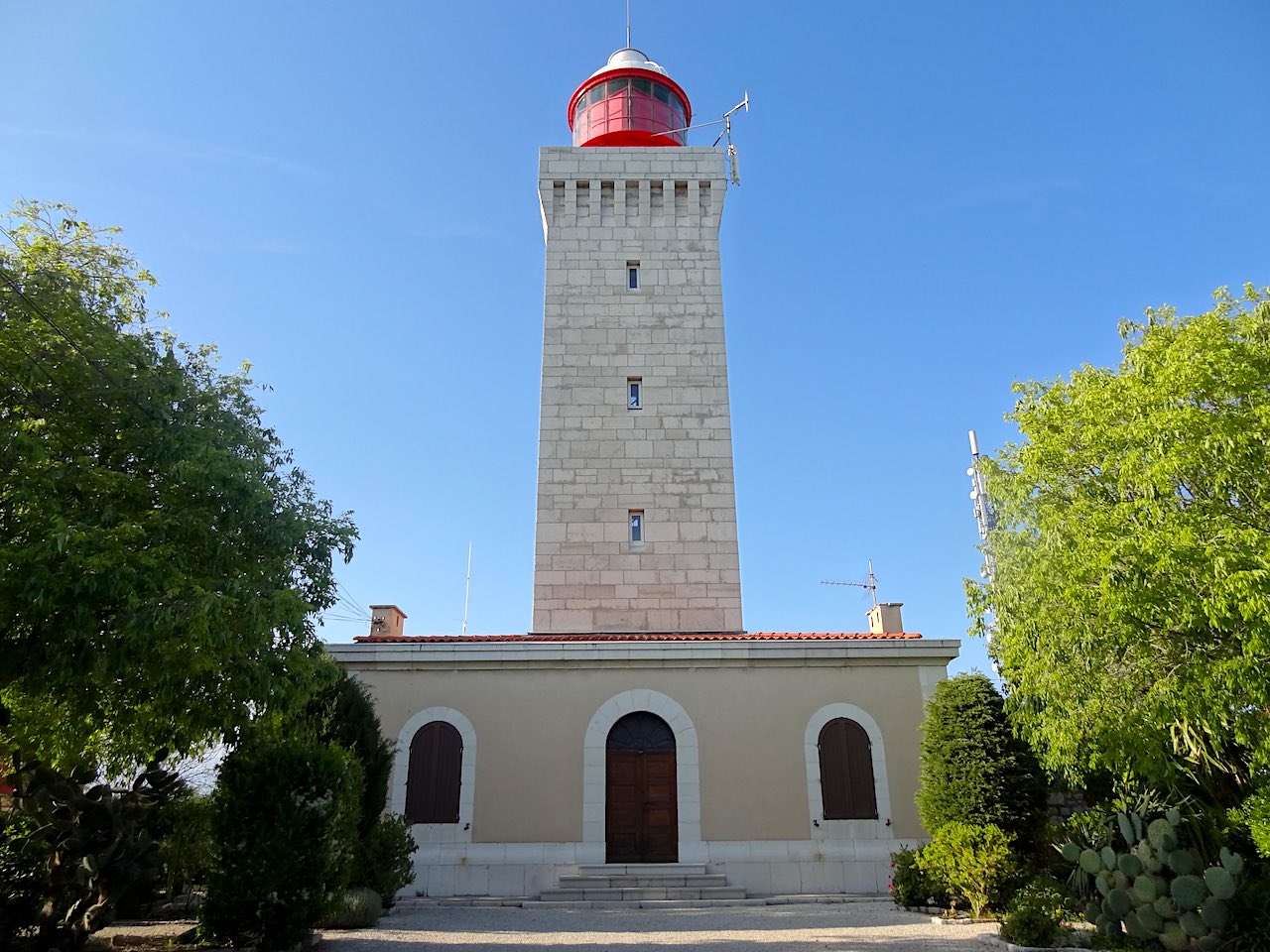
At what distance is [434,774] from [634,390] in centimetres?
954

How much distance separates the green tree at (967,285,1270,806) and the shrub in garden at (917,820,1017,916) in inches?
48.0

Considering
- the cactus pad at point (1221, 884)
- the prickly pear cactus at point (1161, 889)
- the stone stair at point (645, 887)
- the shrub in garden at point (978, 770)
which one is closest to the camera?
the cactus pad at point (1221, 884)

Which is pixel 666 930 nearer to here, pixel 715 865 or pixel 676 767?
pixel 715 865

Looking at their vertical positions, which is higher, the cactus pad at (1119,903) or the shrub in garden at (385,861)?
the shrub in garden at (385,861)

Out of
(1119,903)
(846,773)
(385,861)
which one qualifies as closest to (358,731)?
(385,861)

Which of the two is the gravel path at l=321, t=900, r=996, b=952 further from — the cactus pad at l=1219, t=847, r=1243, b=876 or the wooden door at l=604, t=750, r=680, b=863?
the cactus pad at l=1219, t=847, r=1243, b=876

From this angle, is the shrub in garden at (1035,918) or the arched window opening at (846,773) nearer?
the shrub in garden at (1035,918)

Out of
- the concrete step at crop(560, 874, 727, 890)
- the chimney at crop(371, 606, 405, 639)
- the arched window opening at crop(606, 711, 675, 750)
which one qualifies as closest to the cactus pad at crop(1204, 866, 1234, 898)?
the concrete step at crop(560, 874, 727, 890)

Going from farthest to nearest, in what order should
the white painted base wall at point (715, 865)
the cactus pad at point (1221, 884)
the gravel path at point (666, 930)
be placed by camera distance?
the white painted base wall at point (715, 865) → the gravel path at point (666, 930) → the cactus pad at point (1221, 884)

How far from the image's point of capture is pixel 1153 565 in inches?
352

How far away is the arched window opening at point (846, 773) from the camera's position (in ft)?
47.8

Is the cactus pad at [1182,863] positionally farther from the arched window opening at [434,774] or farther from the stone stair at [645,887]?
the arched window opening at [434,774]

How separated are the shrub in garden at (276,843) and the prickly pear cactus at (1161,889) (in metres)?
8.34

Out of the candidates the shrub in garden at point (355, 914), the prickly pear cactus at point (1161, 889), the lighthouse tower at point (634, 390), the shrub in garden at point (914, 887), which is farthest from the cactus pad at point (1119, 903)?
the lighthouse tower at point (634, 390)
